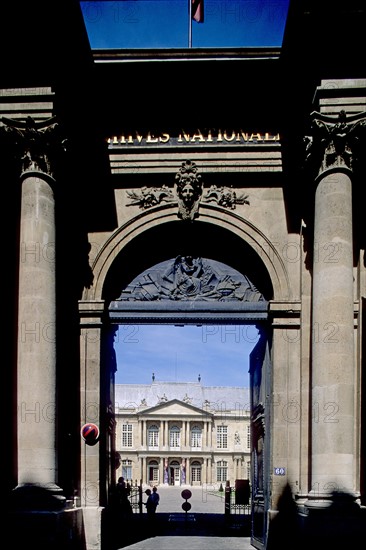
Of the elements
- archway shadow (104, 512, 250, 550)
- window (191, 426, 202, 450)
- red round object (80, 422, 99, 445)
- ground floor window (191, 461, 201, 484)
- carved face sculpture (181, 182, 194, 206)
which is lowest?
ground floor window (191, 461, 201, 484)

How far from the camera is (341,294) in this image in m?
11.3

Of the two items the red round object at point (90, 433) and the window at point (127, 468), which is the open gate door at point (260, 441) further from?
the window at point (127, 468)

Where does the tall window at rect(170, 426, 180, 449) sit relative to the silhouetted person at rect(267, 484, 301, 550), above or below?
below

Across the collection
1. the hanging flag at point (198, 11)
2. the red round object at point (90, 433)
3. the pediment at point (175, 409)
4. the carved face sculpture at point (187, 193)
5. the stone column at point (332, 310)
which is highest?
the hanging flag at point (198, 11)

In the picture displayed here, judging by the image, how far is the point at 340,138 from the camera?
38.4 feet

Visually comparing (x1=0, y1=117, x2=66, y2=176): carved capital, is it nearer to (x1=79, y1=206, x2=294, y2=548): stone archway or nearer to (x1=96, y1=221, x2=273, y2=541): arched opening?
(x1=79, y1=206, x2=294, y2=548): stone archway

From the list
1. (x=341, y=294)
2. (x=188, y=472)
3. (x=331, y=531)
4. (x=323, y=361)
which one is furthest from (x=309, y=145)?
(x=188, y=472)

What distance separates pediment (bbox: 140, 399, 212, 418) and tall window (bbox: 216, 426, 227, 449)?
3.03m

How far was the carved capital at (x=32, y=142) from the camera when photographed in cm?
1197

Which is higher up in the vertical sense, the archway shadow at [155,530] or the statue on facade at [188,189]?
the statue on facade at [188,189]

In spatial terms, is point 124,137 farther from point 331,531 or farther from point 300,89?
point 331,531

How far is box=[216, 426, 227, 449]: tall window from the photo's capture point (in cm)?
10506

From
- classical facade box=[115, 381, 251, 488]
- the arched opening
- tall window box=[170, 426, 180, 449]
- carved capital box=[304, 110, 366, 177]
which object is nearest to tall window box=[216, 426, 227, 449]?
classical facade box=[115, 381, 251, 488]

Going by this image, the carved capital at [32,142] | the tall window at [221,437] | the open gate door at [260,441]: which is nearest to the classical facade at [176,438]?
the tall window at [221,437]
